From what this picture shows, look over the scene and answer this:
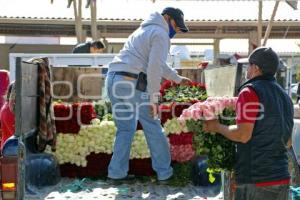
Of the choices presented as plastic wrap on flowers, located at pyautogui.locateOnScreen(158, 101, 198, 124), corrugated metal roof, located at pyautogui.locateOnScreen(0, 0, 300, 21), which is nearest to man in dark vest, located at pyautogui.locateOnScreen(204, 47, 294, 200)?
plastic wrap on flowers, located at pyautogui.locateOnScreen(158, 101, 198, 124)

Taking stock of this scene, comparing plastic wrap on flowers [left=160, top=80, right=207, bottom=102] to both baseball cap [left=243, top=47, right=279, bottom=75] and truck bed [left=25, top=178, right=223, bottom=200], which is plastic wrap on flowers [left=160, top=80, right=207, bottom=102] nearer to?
truck bed [left=25, top=178, right=223, bottom=200]

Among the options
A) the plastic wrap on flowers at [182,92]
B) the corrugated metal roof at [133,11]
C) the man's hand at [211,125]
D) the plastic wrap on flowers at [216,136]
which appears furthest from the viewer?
the corrugated metal roof at [133,11]

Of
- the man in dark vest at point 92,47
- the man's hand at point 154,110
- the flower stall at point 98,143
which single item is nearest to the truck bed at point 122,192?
the flower stall at point 98,143

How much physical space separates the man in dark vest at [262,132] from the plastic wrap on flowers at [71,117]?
7.54ft

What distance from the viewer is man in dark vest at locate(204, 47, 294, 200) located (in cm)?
284

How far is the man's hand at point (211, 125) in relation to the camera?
3076 millimetres

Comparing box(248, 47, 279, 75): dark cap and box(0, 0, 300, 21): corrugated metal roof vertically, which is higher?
box(0, 0, 300, 21): corrugated metal roof

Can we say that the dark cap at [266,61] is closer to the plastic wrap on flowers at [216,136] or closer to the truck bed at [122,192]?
the plastic wrap on flowers at [216,136]

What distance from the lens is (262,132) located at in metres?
2.86

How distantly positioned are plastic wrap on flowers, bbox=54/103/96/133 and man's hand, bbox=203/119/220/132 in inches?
85.2

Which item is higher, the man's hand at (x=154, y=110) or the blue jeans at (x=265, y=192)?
the man's hand at (x=154, y=110)

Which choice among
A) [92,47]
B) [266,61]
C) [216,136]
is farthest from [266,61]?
[92,47]

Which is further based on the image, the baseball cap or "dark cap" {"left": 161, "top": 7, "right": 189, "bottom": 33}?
"dark cap" {"left": 161, "top": 7, "right": 189, "bottom": 33}

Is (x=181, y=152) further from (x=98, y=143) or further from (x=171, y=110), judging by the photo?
(x=98, y=143)
